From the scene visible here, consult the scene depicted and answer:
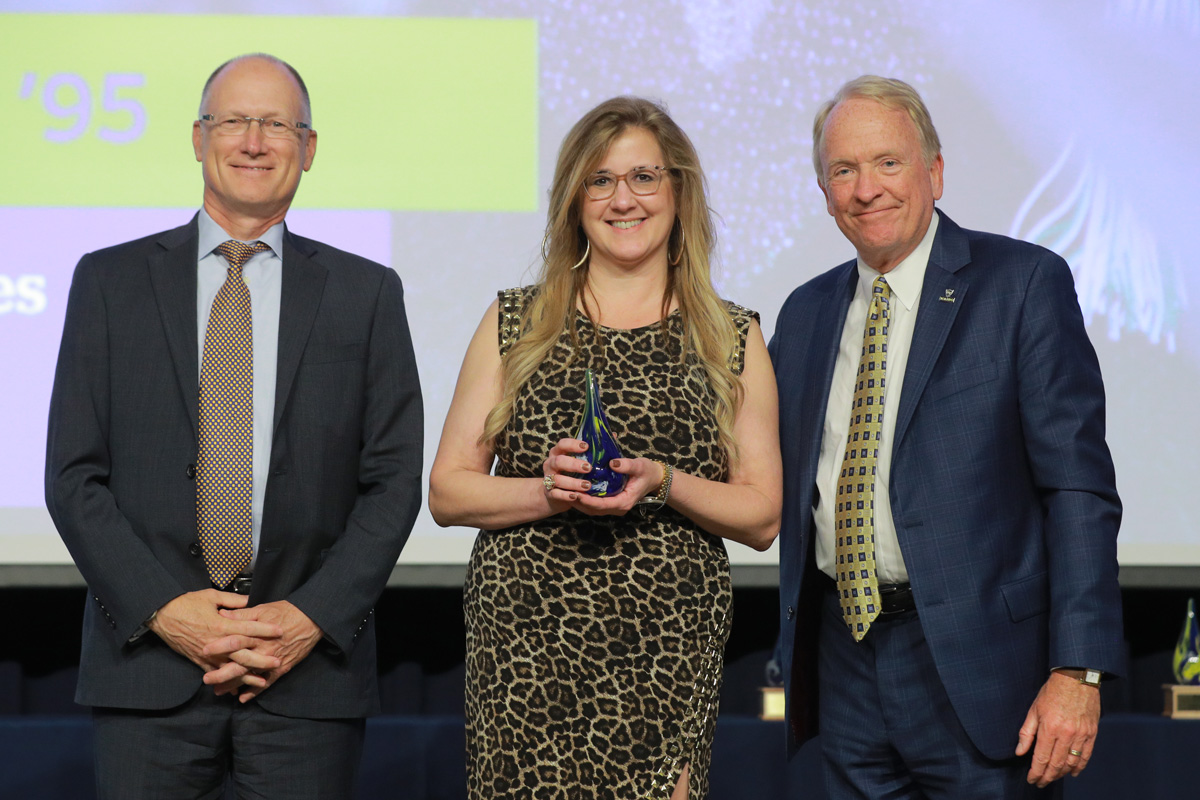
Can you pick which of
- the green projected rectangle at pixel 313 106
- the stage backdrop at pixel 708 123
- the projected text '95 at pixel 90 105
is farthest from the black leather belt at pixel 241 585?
the projected text '95 at pixel 90 105

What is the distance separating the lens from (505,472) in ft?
7.06

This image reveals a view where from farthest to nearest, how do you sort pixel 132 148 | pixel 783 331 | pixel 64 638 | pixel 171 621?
pixel 64 638, pixel 132 148, pixel 783 331, pixel 171 621

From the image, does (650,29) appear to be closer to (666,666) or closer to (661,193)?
(661,193)

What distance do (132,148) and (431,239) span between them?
0.95m

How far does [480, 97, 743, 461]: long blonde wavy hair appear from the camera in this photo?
6.99 ft

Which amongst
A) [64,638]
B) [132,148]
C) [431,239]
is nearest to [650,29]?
[431,239]

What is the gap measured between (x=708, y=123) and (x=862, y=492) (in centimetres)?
208

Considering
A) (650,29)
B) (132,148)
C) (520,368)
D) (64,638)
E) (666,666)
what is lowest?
(64,638)

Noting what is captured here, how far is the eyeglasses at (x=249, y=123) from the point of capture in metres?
2.16

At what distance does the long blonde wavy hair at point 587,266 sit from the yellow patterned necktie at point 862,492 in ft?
0.69

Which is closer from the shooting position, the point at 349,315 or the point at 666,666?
the point at 666,666

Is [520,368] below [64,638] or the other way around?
the other way around

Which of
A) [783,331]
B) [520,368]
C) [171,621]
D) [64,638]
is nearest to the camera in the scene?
[171,621]

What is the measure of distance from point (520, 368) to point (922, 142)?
84 cm
